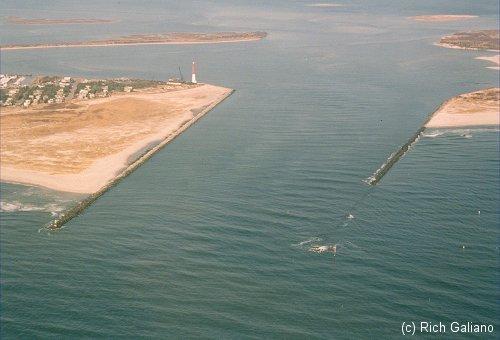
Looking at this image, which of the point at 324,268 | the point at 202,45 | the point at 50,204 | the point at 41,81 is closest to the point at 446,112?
the point at 324,268

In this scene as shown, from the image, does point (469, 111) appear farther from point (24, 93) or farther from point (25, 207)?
point (24, 93)

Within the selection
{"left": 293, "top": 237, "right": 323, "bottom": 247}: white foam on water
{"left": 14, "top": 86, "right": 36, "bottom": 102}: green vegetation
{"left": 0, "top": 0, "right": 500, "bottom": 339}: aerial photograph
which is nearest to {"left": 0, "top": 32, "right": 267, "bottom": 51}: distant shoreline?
{"left": 0, "top": 0, "right": 500, "bottom": 339}: aerial photograph

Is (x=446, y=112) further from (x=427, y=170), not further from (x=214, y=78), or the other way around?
(x=214, y=78)

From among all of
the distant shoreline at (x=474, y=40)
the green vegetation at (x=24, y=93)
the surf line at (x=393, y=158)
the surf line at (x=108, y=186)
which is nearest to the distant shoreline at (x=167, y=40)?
the green vegetation at (x=24, y=93)

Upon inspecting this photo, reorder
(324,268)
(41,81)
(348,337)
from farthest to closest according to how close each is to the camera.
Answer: (41,81) → (324,268) → (348,337)

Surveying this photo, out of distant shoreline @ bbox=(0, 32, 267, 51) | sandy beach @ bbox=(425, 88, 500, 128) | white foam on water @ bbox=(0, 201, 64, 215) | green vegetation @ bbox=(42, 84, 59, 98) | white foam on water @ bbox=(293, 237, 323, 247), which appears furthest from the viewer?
distant shoreline @ bbox=(0, 32, 267, 51)

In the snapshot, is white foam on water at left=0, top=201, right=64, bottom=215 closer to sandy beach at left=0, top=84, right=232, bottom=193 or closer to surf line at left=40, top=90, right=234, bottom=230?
surf line at left=40, top=90, right=234, bottom=230
